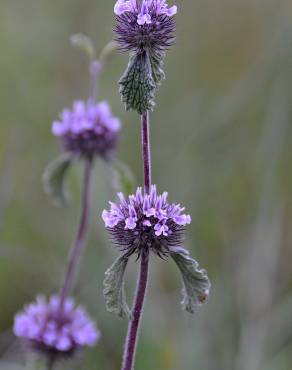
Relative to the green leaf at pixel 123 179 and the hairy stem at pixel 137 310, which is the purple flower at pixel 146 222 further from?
the green leaf at pixel 123 179

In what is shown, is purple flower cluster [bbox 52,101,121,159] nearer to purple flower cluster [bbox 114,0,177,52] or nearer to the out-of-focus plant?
the out-of-focus plant

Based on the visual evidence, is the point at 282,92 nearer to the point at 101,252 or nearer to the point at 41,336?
the point at 101,252

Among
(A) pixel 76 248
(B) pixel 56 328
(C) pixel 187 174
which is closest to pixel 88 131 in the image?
(A) pixel 76 248

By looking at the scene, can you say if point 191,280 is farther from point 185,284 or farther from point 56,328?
point 56,328

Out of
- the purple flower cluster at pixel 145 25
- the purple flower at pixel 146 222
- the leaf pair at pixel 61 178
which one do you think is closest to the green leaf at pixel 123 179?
the leaf pair at pixel 61 178

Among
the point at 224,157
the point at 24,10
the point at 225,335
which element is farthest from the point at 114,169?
the point at 24,10

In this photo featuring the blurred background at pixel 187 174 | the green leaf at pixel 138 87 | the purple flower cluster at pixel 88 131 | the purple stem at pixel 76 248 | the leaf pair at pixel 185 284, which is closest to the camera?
the green leaf at pixel 138 87
